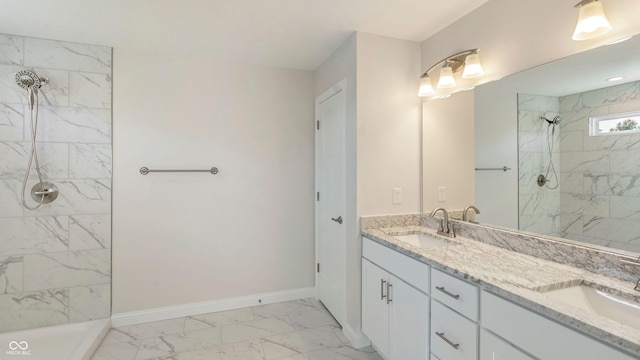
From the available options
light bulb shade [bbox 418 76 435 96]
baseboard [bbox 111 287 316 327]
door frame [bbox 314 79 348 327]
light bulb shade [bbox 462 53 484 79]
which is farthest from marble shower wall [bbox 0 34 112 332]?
light bulb shade [bbox 462 53 484 79]

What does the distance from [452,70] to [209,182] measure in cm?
218

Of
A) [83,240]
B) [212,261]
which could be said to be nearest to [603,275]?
[212,261]

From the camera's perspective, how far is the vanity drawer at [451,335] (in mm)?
1213

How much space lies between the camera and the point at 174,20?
1948 mm

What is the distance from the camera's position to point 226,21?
196cm

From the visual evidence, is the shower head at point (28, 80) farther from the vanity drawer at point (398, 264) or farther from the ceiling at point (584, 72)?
the ceiling at point (584, 72)

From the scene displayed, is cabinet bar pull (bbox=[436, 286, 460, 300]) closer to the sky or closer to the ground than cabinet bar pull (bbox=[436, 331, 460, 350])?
closer to the sky

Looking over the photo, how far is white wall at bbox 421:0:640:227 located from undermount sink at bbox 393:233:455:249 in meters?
0.31

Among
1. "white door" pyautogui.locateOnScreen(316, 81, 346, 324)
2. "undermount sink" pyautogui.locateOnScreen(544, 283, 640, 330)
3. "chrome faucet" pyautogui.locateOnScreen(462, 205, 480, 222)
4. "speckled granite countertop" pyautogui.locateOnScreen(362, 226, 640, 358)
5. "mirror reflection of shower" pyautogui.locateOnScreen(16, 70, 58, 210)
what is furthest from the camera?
"white door" pyautogui.locateOnScreen(316, 81, 346, 324)

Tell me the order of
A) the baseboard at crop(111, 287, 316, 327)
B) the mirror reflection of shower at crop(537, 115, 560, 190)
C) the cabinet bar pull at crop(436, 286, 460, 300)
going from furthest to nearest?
the baseboard at crop(111, 287, 316, 327) < the mirror reflection of shower at crop(537, 115, 560, 190) < the cabinet bar pull at crop(436, 286, 460, 300)

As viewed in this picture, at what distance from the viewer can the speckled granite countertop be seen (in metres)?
0.81

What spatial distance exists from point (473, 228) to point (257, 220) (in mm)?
1845

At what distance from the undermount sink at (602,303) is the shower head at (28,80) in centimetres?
337

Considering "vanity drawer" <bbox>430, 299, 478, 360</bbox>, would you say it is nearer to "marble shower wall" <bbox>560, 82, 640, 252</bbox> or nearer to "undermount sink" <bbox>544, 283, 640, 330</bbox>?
"undermount sink" <bbox>544, 283, 640, 330</bbox>
